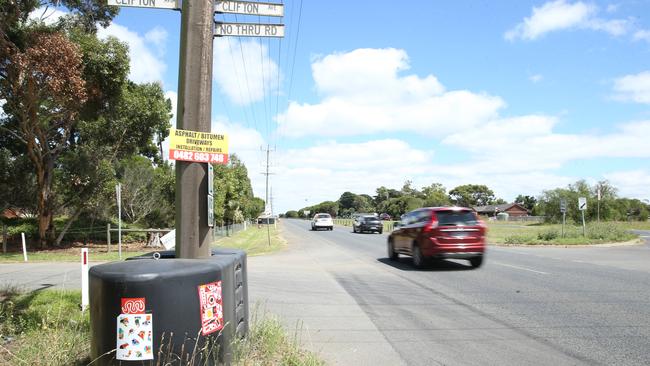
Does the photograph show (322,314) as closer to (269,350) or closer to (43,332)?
(269,350)

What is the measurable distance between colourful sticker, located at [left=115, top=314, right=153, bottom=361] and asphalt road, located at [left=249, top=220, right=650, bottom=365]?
8.24ft

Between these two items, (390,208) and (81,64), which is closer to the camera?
(81,64)

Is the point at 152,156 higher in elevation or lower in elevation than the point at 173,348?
higher

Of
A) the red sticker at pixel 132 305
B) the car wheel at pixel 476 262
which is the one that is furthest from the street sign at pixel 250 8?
the car wheel at pixel 476 262

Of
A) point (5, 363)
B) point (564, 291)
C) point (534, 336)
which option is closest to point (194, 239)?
point (5, 363)

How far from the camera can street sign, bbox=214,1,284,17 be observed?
18.2 ft

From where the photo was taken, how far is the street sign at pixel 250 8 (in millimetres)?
5551

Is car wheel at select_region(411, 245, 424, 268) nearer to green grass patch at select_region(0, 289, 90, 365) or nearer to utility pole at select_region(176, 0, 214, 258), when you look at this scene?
green grass patch at select_region(0, 289, 90, 365)

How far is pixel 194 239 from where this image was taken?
16.8 feet

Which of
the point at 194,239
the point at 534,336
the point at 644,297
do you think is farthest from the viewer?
the point at 644,297

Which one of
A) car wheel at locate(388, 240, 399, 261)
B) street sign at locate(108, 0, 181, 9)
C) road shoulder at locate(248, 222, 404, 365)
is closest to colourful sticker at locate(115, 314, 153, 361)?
road shoulder at locate(248, 222, 404, 365)

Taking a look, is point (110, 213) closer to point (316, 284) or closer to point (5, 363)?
point (316, 284)

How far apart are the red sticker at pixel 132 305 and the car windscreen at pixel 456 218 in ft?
38.6

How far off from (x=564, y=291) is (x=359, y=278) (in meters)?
4.84
